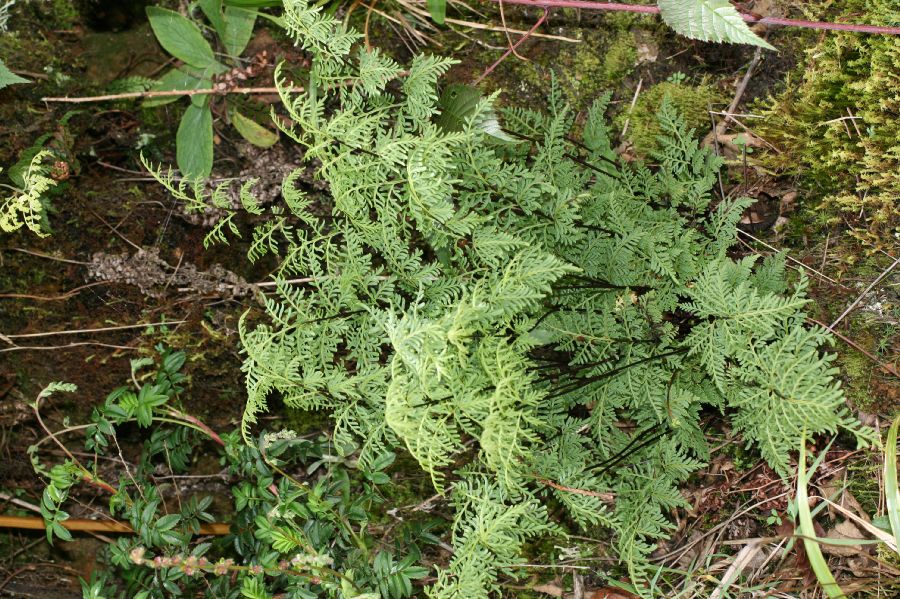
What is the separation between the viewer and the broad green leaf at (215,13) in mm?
2953

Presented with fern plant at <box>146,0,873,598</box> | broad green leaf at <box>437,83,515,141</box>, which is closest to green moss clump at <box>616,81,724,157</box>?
fern plant at <box>146,0,873,598</box>

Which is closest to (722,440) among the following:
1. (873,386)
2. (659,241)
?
(873,386)

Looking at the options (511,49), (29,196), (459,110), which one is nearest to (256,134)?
(29,196)

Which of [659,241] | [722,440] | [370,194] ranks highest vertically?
[370,194]

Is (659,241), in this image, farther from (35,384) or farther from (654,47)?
(35,384)

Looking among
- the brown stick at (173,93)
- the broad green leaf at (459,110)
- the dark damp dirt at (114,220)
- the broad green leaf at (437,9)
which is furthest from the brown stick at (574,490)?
the brown stick at (173,93)

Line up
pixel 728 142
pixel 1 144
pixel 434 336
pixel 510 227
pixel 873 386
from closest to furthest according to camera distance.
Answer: pixel 434 336, pixel 510 227, pixel 873 386, pixel 728 142, pixel 1 144

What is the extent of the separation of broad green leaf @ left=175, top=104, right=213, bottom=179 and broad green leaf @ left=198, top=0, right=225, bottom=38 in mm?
331

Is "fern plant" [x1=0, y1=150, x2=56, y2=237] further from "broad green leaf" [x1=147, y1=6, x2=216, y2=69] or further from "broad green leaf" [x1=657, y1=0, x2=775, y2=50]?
"broad green leaf" [x1=657, y1=0, x2=775, y2=50]

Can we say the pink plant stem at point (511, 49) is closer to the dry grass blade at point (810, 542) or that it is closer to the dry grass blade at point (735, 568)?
the dry grass blade at point (810, 542)

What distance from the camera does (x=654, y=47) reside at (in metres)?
2.95

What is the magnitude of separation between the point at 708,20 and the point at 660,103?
523 mm

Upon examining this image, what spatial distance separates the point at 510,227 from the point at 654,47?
112cm

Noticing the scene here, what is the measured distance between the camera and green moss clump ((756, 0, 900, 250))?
8.31 ft
